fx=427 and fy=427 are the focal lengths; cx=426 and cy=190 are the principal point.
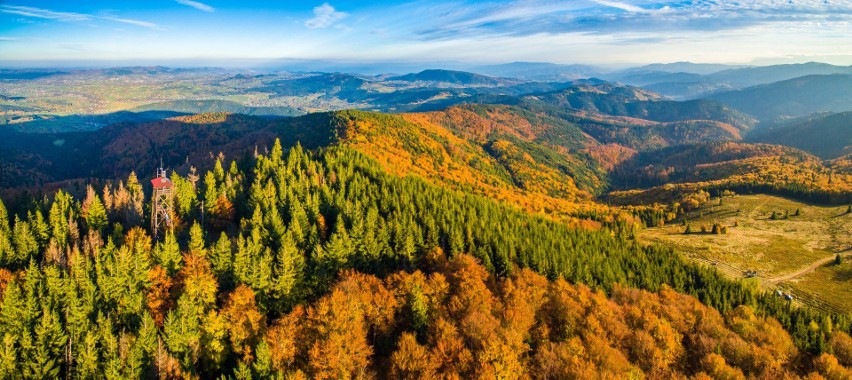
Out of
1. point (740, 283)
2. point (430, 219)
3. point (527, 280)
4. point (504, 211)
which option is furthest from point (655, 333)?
point (504, 211)

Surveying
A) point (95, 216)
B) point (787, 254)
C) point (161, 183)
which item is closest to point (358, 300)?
point (161, 183)

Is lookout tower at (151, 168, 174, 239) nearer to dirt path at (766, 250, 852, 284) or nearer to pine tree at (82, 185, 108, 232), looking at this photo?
pine tree at (82, 185, 108, 232)

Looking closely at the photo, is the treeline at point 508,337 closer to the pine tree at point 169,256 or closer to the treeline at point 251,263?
the treeline at point 251,263

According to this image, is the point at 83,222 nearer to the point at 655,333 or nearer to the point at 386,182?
the point at 386,182

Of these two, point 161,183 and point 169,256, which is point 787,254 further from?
point 161,183

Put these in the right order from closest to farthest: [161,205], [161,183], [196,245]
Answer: [196,245], [161,183], [161,205]

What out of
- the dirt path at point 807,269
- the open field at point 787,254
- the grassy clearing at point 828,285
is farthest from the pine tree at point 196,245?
the dirt path at point 807,269

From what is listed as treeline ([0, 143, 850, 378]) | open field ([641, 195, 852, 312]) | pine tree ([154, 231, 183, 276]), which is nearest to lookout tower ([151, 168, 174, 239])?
treeline ([0, 143, 850, 378])
